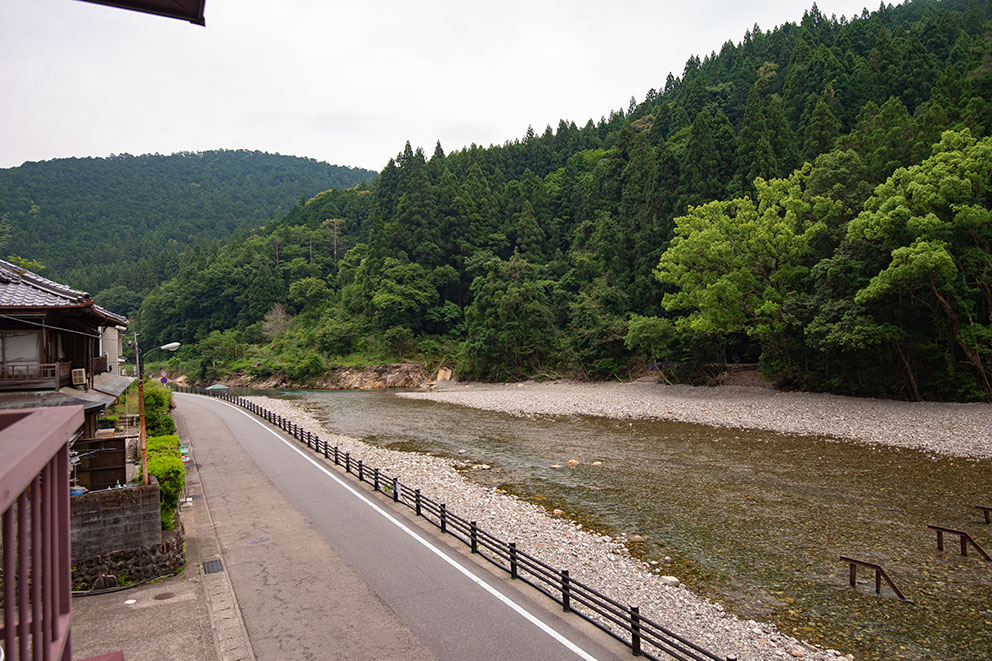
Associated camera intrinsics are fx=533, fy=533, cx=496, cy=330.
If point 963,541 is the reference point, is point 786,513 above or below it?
below

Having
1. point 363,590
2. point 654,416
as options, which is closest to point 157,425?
point 363,590

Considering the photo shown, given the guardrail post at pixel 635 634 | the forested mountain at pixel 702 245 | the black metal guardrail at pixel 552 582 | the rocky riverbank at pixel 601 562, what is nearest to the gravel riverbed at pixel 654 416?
the rocky riverbank at pixel 601 562

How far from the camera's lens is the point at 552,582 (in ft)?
36.6

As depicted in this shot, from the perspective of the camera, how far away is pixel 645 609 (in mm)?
10766

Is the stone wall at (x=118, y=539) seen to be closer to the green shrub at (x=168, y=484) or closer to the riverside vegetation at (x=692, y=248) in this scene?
the green shrub at (x=168, y=484)

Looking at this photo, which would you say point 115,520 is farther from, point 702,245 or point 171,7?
point 702,245

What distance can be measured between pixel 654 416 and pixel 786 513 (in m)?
19.1

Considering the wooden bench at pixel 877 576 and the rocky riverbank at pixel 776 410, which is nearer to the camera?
the wooden bench at pixel 877 576

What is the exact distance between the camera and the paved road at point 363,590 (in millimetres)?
8680

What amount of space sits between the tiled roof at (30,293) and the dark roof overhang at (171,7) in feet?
40.2

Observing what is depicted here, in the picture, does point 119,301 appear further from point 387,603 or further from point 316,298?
point 387,603

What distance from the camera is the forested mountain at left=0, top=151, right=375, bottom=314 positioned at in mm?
118250

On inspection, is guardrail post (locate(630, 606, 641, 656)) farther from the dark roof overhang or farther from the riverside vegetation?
the riverside vegetation

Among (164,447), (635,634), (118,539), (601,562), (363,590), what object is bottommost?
(601,562)
